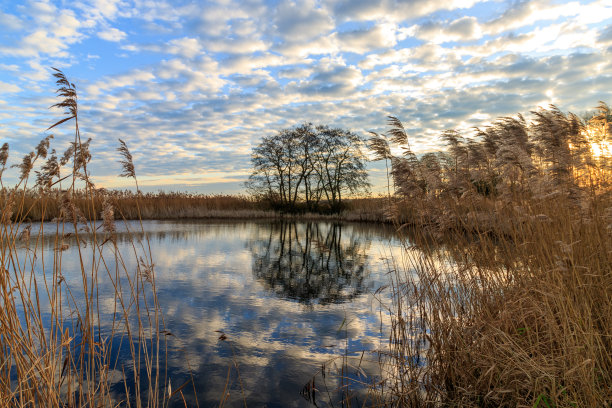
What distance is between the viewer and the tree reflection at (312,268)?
6.82 meters

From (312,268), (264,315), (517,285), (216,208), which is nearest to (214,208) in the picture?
(216,208)

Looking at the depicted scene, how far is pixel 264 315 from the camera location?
17.8 feet

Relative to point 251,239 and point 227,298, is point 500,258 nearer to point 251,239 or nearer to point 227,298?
point 227,298

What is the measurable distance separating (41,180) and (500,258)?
15.6 ft

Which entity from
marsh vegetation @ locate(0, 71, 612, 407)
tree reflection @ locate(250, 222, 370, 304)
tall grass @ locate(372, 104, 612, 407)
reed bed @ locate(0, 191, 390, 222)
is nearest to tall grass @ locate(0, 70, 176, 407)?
marsh vegetation @ locate(0, 71, 612, 407)

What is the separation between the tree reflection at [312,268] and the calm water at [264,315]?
2cm

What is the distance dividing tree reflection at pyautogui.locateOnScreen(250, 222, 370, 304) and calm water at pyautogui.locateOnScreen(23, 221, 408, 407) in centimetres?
2

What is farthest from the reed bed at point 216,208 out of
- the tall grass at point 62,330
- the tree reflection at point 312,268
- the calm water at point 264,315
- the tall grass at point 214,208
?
the tall grass at point 62,330

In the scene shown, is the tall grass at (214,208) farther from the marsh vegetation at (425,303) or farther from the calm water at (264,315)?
the marsh vegetation at (425,303)

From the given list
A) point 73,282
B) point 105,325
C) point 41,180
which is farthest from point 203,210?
point 41,180

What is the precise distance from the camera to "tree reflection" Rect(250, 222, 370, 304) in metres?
6.82

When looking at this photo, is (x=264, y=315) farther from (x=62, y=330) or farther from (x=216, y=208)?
(x=216, y=208)

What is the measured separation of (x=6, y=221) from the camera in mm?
A: 2740

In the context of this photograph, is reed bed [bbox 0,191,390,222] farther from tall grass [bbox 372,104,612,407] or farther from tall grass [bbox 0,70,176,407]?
tall grass [bbox 0,70,176,407]
